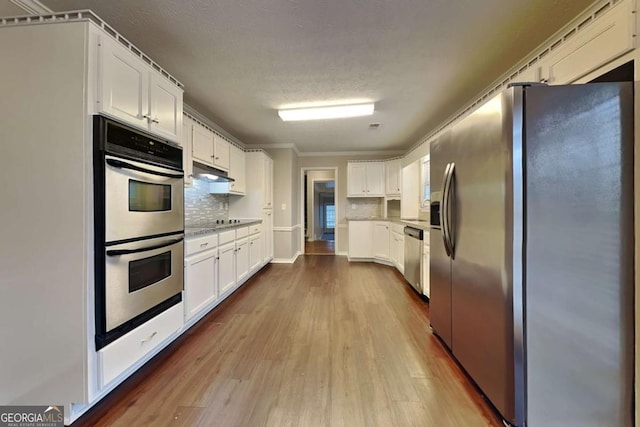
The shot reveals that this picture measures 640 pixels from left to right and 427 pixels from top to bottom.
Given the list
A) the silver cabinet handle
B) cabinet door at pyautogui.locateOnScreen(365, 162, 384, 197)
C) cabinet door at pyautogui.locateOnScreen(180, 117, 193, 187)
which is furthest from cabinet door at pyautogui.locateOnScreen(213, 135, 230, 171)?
cabinet door at pyautogui.locateOnScreen(365, 162, 384, 197)

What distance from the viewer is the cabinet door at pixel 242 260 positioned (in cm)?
346

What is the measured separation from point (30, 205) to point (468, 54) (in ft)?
10.4

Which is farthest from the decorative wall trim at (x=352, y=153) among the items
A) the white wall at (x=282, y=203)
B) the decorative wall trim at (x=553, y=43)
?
the decorative wall trim at (x=553, y=43)

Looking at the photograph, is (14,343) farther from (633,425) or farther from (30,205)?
(633,425)

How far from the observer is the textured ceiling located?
5.43ft

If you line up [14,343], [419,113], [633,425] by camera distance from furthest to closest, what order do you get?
[419,113], [14,343], [633,425]

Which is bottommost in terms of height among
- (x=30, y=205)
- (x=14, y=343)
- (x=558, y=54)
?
(x=14, y=343)

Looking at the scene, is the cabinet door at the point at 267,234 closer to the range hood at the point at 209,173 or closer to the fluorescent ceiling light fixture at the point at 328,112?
the range hood at the point at 209,173

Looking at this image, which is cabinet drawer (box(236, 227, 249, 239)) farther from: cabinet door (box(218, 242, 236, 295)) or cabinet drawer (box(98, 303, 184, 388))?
cabinet drawer (box(98, 303, 184, 388))

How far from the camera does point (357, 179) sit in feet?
18.7

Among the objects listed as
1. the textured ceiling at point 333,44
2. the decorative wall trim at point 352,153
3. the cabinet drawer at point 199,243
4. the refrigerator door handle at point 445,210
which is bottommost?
the cabinet drawer at point 199,243

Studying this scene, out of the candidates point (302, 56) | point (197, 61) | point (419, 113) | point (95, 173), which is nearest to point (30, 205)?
point (95, 173)

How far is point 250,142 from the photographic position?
5.13 m

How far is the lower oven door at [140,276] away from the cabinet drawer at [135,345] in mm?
113
